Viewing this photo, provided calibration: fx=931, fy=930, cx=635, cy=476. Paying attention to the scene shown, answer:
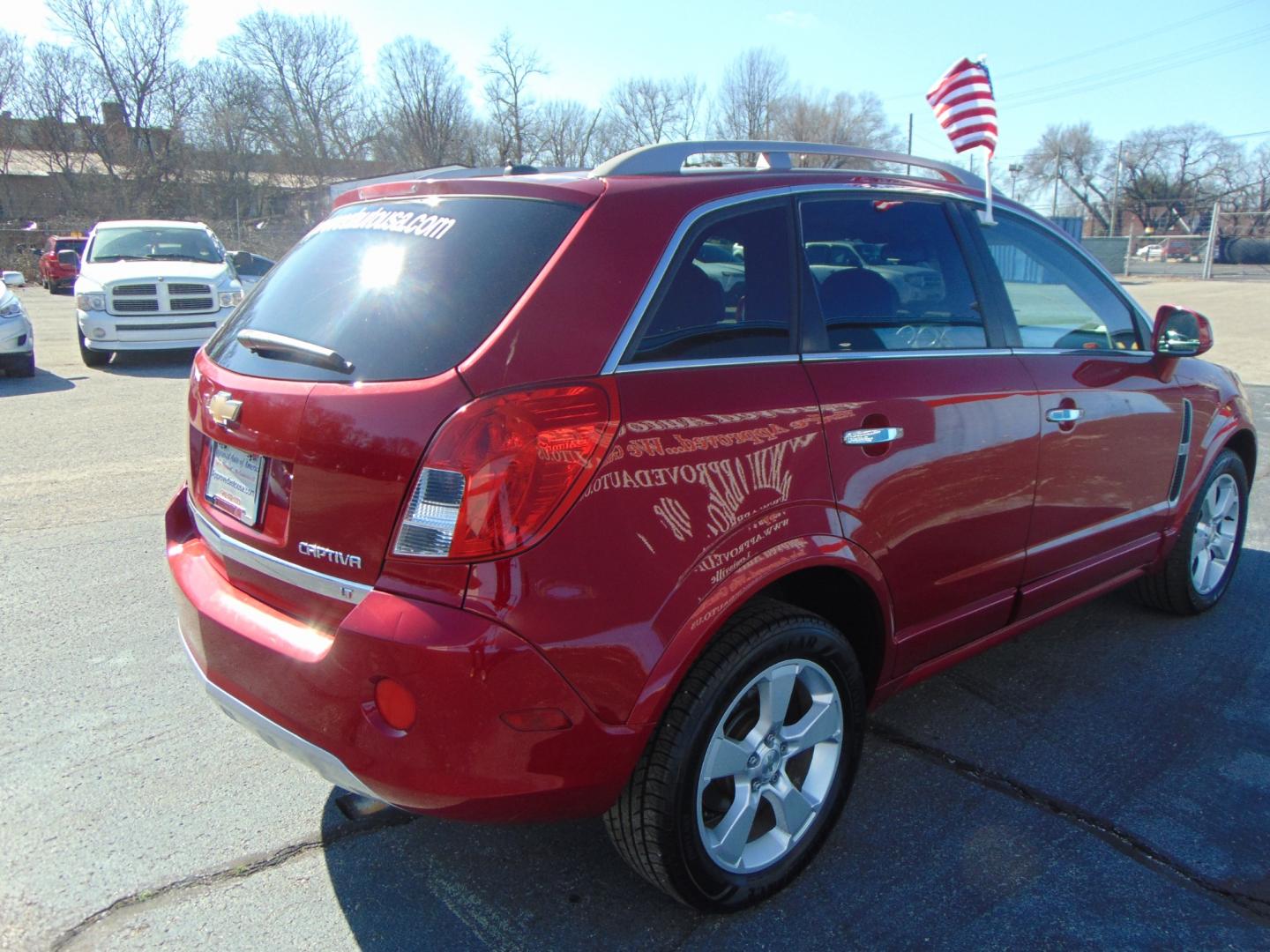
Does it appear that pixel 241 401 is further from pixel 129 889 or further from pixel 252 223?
pixel 252 223

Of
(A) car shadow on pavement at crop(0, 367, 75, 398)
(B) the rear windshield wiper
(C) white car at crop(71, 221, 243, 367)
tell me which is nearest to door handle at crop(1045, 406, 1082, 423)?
(B) the rear windshield wiper

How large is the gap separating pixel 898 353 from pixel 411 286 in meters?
1.40

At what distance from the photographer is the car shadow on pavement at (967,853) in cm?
234

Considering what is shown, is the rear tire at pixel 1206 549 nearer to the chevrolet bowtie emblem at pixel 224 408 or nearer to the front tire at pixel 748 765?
the front tire at pixel 748 765

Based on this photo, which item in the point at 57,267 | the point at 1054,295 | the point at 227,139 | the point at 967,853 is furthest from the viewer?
the point at 227,139

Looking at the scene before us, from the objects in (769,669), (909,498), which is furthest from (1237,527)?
(769,669)

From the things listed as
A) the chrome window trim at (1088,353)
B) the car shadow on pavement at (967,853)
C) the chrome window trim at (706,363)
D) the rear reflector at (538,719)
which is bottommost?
the car shadow on pavement at (967,853)

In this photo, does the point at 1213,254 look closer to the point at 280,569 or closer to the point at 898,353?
the point at 898,353

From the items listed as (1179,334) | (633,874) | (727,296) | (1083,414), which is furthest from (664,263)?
(1179,334)

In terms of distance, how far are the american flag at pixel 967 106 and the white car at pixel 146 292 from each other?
9.48m

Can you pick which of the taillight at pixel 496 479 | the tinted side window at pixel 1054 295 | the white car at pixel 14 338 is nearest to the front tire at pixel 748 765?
the taillight at pixel 496 479

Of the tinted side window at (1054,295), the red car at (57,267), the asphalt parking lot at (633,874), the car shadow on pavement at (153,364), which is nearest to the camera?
the asphalt parking lot at (633,874)

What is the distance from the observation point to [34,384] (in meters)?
10.4

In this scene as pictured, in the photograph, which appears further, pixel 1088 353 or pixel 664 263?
pixel 1088 353
